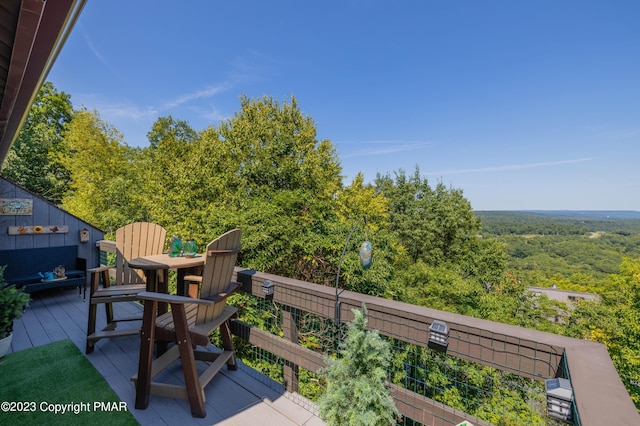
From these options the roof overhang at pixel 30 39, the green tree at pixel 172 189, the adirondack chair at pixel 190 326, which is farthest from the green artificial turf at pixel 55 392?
the green tree at pixel 172 189

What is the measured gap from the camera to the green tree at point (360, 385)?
4.00 ft

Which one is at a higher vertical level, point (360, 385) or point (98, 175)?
point (98, 175)

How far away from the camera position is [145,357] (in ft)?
5.67

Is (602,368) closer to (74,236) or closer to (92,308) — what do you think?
(92,308)

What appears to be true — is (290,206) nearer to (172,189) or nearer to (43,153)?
(172,189)

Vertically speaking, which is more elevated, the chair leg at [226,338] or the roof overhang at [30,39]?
the roof overhang at [30,39]

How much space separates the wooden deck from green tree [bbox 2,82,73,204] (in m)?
11.3

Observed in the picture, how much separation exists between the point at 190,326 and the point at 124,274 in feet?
5.00

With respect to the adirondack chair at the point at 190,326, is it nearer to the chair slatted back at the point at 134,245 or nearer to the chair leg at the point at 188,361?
the chair leg at the point at 188,361

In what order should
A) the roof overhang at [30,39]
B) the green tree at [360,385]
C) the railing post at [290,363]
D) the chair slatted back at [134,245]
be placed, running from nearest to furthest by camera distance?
the roof overhang at [30,39] < the green tree at [360,385] < the railing post at [290,363] < the chair slatted back at [134,245]

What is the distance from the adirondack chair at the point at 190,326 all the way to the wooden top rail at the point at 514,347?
1.85 feet

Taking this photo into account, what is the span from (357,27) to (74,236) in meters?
10.6

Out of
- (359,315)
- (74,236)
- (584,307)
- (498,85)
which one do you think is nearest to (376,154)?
(498,85)

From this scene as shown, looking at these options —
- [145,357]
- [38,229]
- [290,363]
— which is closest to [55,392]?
[145,357]
